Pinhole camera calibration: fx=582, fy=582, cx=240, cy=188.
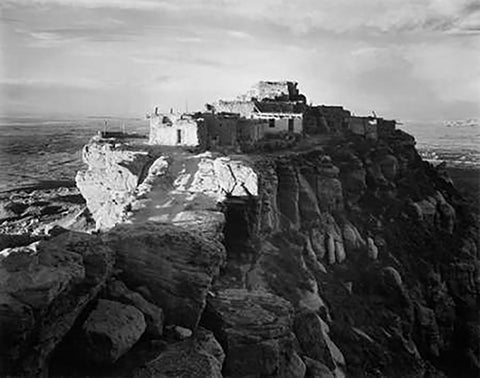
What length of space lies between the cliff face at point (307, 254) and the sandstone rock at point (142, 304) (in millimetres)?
481

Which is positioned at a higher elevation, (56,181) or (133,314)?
(133,314)

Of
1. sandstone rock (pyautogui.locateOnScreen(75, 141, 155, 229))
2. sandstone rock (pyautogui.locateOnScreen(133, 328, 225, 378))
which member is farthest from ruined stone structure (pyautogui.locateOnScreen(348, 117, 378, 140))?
sandstone rock (pyautogui.locateOnScreen(133, 328, 225, 378))

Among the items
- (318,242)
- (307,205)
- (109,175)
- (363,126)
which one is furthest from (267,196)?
(363,126)

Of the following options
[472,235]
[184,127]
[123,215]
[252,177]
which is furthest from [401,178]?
[123,215]

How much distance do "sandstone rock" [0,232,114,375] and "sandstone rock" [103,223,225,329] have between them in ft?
4.13

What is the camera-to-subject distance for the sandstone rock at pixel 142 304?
11703mm

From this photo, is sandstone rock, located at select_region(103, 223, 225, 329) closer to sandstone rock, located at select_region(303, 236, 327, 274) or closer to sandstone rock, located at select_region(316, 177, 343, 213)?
sandstone rock, located at select_region(303, 236, 327, 274)

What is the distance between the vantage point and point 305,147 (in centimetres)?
3897

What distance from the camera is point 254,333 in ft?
41.2

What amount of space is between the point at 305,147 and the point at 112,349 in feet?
98.0

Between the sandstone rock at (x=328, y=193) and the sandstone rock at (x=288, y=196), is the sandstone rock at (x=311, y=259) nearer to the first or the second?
the sandstone rock at (x=288, y=196)

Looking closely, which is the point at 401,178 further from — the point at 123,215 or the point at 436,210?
the point at 123,215

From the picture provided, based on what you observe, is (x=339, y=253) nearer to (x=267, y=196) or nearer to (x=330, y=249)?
(x=330, y=249)

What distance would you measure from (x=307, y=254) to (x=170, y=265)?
17.6 metres
